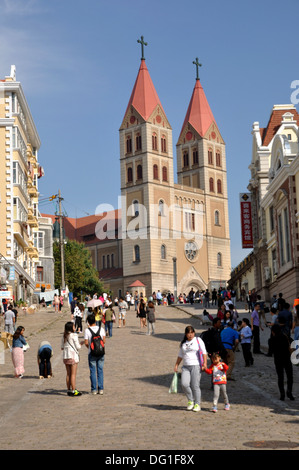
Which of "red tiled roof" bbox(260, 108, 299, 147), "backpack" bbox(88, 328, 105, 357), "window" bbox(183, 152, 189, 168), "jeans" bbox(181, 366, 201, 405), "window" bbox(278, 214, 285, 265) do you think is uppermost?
"window" bbox(183, 152, 189, 168)

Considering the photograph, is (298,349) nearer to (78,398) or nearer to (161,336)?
(78,398)

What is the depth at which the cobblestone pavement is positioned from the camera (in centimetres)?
1081

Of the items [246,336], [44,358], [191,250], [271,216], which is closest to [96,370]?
[44,358]

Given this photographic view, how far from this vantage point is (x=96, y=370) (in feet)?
53.9

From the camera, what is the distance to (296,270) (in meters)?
40.5

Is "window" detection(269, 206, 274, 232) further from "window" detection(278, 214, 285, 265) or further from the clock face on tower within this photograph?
the clock face on tower

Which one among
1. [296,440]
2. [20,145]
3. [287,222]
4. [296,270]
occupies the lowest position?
[296,440]

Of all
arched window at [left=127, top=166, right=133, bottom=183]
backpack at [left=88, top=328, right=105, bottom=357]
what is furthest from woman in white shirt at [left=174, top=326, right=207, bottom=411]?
arched window at [left=127, top=166, right=133, bottom=183]

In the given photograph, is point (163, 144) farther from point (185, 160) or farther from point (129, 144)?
point (185, 160)

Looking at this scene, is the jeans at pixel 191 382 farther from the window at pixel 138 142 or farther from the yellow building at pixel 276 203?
the window at pixel 138 142

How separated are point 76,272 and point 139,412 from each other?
79691 mm

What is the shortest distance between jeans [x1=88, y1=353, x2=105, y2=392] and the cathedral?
83879mm
